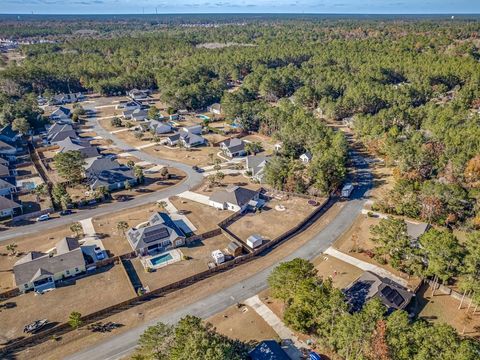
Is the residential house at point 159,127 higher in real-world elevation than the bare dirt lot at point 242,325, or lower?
higher

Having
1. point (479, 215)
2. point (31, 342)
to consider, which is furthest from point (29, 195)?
point (479, 215)

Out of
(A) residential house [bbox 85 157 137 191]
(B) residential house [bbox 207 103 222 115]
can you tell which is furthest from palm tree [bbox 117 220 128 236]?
(B) residential house [bbox 207 103 222 115]

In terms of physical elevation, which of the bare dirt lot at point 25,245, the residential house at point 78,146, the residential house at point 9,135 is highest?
the residential house at point 9,135

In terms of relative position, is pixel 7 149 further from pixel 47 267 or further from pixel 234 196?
pixel 234 196

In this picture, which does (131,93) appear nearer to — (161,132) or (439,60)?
(161,132)

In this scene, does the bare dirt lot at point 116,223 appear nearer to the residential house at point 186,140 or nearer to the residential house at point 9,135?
the residential house at point 186,140

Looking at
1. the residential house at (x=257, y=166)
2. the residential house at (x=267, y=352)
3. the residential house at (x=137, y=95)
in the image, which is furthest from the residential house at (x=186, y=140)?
the residential house at (x=267, y=352)
